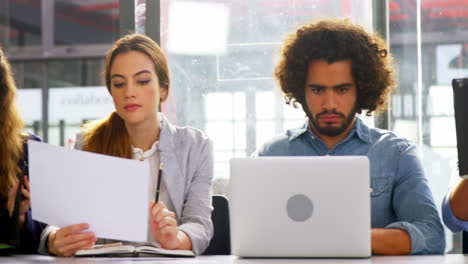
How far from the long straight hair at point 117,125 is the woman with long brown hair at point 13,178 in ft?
0.79

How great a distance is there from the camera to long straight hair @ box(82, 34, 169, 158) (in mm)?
2033

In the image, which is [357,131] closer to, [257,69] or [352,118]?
[352,118]

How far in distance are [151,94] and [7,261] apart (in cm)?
81

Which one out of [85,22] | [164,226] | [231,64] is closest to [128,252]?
[164,226]

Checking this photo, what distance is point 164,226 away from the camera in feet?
5.24

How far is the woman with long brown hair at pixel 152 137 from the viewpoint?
1.98m

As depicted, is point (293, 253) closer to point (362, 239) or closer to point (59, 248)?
point (362, 239)

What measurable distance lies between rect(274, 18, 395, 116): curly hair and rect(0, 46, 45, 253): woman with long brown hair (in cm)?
104

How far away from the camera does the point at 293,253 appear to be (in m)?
1.34

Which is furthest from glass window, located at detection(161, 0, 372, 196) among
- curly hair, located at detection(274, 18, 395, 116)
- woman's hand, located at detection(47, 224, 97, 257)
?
woman's hand, located at detection(47, 224, 97, 257)

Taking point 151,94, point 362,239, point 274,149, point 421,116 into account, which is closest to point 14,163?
point 151,94

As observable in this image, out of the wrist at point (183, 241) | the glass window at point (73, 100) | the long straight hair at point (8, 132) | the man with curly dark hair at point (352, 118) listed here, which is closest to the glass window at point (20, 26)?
the glass window at point (73, 100)

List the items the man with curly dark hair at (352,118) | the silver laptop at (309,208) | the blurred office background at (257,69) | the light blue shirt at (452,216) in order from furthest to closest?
the blurred office background at (257,69) < the man with curly dark hair at (352,118) < the light blue shirt at (452,216) < the silver laptop at (309,208)

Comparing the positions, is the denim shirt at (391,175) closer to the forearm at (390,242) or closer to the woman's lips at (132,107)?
the forearm at (390,242)
